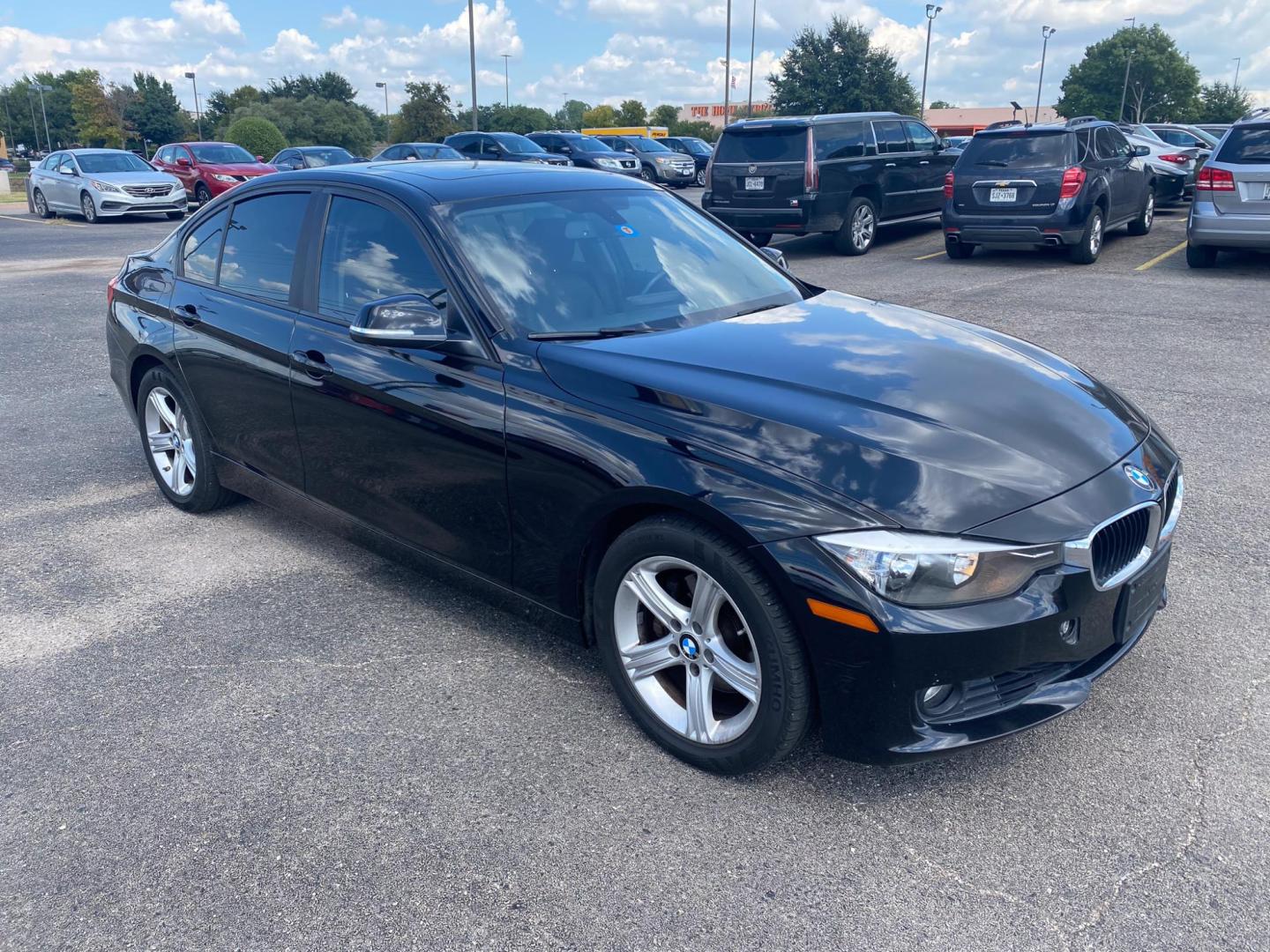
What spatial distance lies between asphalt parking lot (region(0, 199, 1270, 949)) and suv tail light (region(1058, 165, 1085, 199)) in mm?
8745

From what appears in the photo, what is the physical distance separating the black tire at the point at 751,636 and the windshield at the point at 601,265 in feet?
2.95

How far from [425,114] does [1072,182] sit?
1798 inches

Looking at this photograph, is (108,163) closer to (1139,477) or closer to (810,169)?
(810,169)

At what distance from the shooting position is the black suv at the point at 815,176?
14.2 meters

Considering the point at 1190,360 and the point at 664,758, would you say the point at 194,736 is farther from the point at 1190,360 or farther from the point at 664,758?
the point at 1190,360

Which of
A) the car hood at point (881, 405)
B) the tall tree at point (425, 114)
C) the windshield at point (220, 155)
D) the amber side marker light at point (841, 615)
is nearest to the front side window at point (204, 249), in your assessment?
the car hood at point (881, 405)

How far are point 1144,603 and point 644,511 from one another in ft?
4.83

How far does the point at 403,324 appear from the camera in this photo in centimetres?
352

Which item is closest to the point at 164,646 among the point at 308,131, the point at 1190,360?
the point at 1190,360

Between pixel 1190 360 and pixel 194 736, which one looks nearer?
pixel 194 736

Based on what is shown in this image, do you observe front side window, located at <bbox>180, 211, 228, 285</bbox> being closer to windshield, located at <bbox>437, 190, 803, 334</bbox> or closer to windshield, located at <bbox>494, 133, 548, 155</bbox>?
windshield, located at <bbox>437, 190, 803, 334</bbox>

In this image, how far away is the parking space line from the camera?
13.0 m

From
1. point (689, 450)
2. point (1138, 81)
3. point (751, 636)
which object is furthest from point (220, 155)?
point (1138, 81)

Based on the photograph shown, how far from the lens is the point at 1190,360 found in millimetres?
8195
